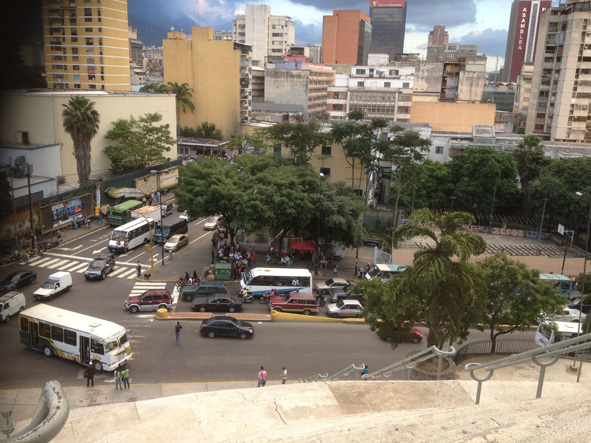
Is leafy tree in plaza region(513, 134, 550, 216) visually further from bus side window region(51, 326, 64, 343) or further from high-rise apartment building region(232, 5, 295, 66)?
high-rise apartment building region(232, 5, 295, 66)

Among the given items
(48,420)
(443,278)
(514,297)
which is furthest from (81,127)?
(48,420)

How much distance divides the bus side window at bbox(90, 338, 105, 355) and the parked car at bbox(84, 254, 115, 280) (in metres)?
10.2

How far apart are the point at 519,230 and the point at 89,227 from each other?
3528 centimetres

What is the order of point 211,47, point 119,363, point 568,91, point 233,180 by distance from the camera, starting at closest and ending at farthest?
point 119,363 → point 233,180 → point 568,91 → point 211,47

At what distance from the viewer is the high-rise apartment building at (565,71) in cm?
6400

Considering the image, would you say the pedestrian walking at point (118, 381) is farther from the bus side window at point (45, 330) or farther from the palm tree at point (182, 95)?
the palm tree at point (182, 95)

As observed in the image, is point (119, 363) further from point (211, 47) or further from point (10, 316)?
point (211, 47)

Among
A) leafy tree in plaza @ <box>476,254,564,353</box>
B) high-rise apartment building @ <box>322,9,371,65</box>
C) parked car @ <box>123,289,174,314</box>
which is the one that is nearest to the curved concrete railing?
leafy tree in plaza @ <box>476,254,564,353</box>

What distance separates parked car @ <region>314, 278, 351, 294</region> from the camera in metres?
28.6

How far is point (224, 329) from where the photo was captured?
862 inches

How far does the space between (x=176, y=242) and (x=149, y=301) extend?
34.7ft

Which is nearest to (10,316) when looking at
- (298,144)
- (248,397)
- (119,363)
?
(119,363)

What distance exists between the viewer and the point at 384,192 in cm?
5038

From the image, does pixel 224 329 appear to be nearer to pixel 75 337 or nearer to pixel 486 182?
pixel 75 337
